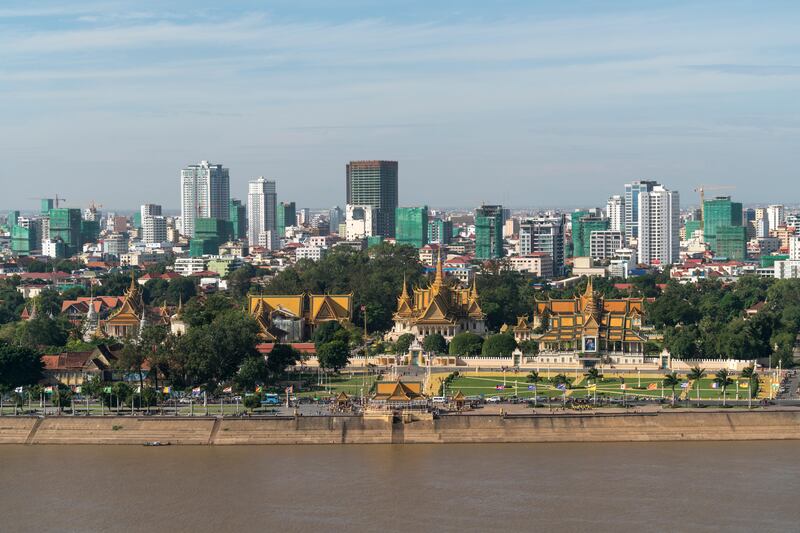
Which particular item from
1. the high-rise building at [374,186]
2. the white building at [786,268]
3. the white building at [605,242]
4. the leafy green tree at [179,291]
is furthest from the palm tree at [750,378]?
the high-rise building at [374,186]

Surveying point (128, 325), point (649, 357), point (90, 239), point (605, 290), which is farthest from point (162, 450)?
point (90, 239)

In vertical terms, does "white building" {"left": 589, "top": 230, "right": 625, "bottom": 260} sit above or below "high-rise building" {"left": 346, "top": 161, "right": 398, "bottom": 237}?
below

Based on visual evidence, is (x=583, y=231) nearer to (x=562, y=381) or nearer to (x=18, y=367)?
(x=562, y=381)

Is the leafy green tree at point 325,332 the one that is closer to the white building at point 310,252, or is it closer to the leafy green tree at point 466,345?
Result: the leafy green tree at point 466,345

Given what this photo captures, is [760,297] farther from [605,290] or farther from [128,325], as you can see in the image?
[128,325]

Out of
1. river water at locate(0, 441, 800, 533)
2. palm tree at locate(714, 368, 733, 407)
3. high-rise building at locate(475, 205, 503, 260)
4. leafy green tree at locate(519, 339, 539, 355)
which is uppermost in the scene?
high-rise building at locate(475, 205, 503, 260)

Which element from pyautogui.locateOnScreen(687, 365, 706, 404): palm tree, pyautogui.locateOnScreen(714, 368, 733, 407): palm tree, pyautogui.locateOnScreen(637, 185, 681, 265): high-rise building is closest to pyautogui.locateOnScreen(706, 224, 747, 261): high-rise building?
pyautogui.locateOnScreen(637, 185, 681, 265): high-rise building

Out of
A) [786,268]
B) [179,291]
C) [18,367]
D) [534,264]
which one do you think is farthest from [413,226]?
[18,367]

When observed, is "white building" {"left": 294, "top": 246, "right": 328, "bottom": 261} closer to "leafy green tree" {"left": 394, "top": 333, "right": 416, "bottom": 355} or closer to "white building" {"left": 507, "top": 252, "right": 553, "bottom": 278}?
"white building" {"left": 507, "top": 252, "right": 553, "bottom": 278}
